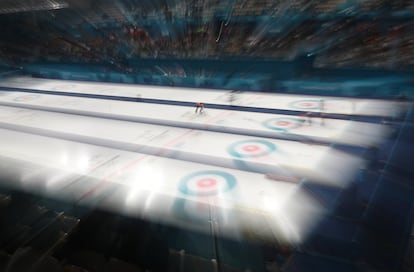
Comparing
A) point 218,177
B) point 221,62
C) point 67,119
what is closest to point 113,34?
point 221,62

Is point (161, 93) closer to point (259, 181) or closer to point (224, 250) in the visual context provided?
point (259, 181)

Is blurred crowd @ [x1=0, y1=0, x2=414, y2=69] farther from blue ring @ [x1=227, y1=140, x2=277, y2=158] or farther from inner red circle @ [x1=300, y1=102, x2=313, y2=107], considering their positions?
blue ring @ [x1=227, y1=140, x2=277, y2=158]

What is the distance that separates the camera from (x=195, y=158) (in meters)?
1.82

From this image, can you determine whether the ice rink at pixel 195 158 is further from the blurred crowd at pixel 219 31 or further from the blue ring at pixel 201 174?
the blurred crowd at pixel 219 31

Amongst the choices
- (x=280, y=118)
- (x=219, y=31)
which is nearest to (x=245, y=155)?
(x=280, y=118)

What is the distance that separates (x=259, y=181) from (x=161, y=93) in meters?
2.16

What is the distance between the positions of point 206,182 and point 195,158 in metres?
0.28

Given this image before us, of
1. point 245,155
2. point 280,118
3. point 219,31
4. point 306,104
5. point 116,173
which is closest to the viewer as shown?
point 116,173

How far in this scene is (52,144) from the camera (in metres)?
2.14

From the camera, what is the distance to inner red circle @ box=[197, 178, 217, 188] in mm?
1539

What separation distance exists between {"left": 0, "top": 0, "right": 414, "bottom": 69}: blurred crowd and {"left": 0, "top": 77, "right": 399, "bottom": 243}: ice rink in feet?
3.81

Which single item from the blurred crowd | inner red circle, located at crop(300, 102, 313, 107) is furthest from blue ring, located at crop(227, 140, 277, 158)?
the blurred crowd

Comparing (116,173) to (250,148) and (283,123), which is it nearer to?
(250,148)

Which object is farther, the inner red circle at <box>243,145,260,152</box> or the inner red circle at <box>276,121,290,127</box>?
the inner red circle at <box>276,121,290,127</box>
